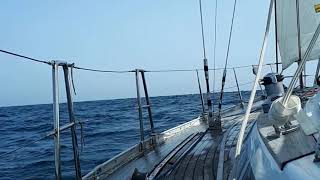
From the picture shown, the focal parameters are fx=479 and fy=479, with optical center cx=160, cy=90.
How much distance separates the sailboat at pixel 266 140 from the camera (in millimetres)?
2059

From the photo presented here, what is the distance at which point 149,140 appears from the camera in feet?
20.6

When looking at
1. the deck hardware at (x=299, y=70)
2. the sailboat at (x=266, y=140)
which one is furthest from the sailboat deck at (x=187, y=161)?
the deck hardware at (x=299, y=70)

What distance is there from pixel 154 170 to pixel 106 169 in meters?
0.64

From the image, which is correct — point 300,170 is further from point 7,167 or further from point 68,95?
point 7,167

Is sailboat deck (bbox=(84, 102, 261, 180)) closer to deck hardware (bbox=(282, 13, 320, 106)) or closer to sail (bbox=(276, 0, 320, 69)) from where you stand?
sail (bbox=(276, 0, 320, 69))

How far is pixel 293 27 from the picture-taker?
4.63m

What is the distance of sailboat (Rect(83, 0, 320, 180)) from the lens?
6.75 ft

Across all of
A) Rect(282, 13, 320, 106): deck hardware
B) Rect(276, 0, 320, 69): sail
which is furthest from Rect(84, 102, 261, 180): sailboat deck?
Rect(282, 13, 320, 106): deck hardware

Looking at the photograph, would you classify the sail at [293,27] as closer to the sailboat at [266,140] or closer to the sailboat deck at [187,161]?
the sailboat at [266,140]

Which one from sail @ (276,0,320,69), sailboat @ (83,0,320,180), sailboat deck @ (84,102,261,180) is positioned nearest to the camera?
sailboat @ (83,0,320,180)

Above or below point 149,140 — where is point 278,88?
above

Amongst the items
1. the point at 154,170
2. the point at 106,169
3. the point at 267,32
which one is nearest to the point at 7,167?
the point at 106,169

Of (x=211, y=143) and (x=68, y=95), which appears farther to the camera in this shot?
(x=211, y=143)

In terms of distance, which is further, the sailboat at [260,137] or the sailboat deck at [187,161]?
the sailboat deck at [187,161]
